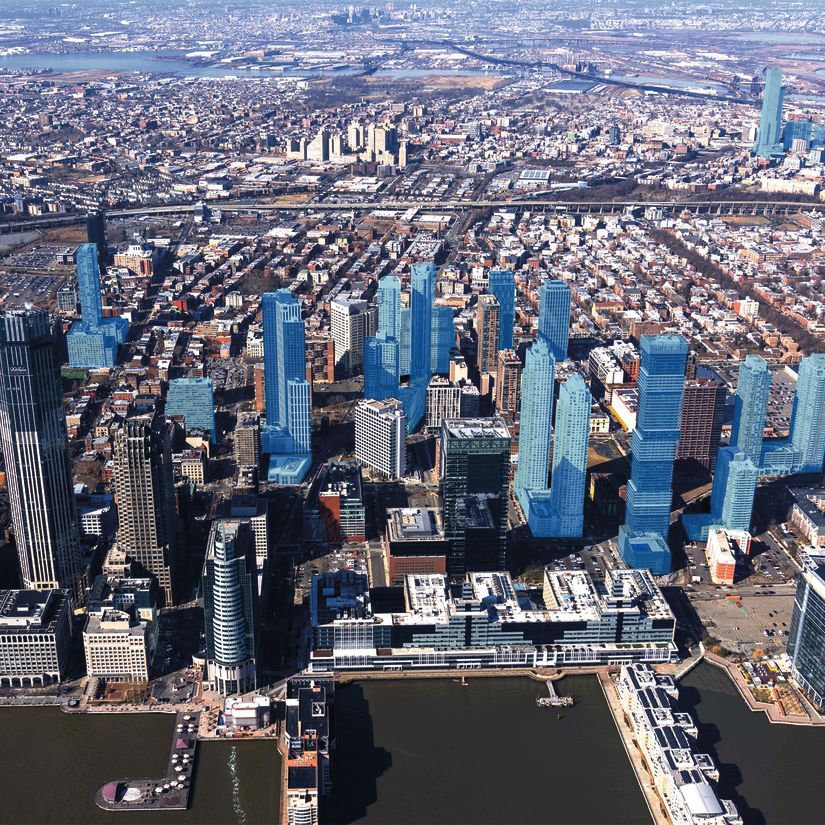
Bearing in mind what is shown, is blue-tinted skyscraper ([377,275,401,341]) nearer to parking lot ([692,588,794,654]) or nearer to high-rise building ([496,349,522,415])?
high-rise building ([496,349,522,415])

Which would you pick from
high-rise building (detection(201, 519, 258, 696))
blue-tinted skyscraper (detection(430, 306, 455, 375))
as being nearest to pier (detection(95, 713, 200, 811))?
high-rise building (detection(201, 519, 258, 696))

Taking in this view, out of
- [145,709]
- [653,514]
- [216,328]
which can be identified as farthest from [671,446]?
[216,328]

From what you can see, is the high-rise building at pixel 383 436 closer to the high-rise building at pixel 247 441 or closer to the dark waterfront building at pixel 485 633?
the high-rise building at pixel 247 441

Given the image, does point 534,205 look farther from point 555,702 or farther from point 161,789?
point 161,789

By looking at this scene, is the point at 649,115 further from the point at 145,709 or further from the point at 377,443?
the point at 145,709

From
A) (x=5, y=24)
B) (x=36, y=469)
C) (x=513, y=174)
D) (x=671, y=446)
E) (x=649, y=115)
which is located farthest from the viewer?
(x=5, y=24)

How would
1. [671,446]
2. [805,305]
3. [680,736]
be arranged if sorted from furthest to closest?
[805,305], [671,446], [680,736]
